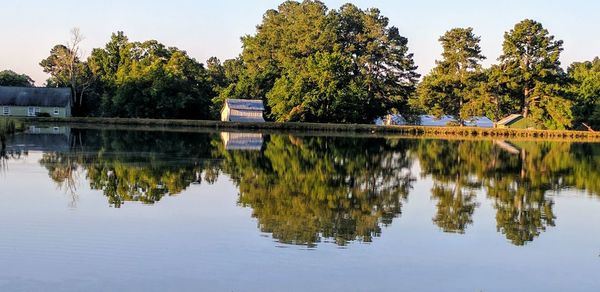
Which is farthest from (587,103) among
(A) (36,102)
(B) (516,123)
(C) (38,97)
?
(A) (36,102)

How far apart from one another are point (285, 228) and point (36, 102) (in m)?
67.5

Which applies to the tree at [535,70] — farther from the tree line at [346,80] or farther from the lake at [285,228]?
the lake at [285,228]

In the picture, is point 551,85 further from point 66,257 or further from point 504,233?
point 66,257

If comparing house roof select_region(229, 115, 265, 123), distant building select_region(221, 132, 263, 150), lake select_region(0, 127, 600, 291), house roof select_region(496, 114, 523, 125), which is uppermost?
house roof select_region(496, 114, 523, 125)

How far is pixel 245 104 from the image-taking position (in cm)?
7831

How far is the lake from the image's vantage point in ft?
32.1

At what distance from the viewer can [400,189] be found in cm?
2139

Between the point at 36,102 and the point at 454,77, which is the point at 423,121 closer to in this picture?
the point at 454,77

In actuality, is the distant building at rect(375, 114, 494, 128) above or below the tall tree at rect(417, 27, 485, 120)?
below

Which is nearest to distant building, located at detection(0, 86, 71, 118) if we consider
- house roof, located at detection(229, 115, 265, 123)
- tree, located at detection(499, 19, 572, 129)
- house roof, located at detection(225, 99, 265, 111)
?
house roof, located at detection(225, 99, 265, 111)

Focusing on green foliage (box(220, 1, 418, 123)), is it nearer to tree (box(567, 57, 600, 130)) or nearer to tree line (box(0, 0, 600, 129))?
tree line (box(0, 0, 600, 129))

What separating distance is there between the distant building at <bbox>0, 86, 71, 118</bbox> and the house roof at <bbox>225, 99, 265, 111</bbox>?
727 inches

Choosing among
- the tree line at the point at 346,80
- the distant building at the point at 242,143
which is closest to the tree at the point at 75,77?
the tree line at the point at 346,80

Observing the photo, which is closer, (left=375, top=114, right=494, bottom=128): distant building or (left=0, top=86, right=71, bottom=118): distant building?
(left=0, top=86, right=71, bottom=118): distant building
